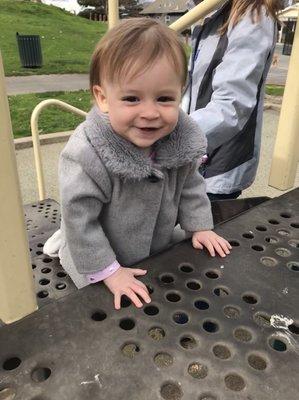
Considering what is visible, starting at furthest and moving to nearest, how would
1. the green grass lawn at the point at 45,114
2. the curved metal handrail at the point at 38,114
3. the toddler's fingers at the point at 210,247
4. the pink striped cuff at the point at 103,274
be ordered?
the green grass lawn at the point at 45,114
the curved metal handrail at the point at 38,114
the toddler's fingers at the point at 210,247
the pink striped cuff at the point at 103,274

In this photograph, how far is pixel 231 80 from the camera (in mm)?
1494

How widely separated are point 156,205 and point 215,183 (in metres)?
0.63

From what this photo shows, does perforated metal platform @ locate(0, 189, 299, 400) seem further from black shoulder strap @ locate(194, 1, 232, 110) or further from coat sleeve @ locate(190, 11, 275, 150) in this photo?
black shoulder strap @ locate(194, 1, 232, 110)

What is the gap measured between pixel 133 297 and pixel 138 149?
0.39 m

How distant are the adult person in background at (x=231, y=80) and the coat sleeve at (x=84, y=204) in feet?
1.76

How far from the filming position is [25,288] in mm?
861

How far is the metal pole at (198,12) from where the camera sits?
144 centimetres

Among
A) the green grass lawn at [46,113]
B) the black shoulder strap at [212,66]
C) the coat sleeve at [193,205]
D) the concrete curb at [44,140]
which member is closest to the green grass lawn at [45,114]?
the green grass lawn at [46,113]

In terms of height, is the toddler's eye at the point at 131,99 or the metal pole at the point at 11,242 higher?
the toddler's eye at the point at 131,99

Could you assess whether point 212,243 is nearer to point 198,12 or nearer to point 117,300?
point 117,300

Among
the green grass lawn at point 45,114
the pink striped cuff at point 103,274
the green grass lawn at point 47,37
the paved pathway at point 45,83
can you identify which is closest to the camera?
the pink striped cuff at point 103,274

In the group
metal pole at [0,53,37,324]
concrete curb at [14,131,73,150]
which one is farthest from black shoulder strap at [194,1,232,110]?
concrete curb at [14,131,73,150]

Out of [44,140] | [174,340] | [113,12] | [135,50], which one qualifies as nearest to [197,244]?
[174,340]

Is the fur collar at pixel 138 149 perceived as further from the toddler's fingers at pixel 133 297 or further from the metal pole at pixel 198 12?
the metal pole at pixel 198 12
